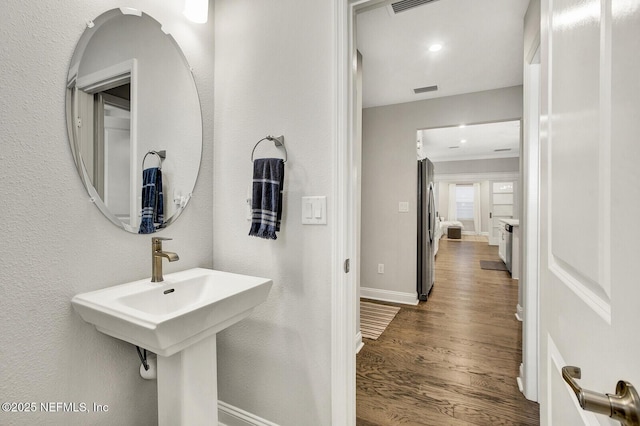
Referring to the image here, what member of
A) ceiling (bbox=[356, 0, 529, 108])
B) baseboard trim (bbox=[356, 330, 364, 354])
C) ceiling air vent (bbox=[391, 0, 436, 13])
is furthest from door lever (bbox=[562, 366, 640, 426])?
baseboard trim (bbox=[356, 330, 364, 354])

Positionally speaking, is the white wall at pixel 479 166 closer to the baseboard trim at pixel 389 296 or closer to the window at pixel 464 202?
the window at pixel 464 202

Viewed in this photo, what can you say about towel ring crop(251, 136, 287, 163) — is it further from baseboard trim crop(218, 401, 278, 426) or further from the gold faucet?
baseboard trim crop(218, 401, 278, 426)

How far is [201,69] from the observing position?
1594 mm

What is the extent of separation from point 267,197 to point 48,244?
0.80 m

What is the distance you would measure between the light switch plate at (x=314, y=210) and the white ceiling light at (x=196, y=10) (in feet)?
3.26

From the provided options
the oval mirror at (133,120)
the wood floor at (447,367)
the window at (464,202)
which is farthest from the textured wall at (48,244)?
the window at (464,202)

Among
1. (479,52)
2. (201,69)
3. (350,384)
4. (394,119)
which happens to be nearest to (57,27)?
(201,69)

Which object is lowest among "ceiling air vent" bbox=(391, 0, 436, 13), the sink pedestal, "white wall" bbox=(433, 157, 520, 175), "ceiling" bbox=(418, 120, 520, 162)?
the sink pedestal

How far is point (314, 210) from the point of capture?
1.36m

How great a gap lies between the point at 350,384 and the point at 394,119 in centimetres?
322

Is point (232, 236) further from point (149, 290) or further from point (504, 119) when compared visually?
point (504, 119)

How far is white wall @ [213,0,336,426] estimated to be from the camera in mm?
1357

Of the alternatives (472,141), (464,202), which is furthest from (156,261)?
(464,202)

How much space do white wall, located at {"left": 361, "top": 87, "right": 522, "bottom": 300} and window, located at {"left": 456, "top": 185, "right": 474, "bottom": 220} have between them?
9.30m
